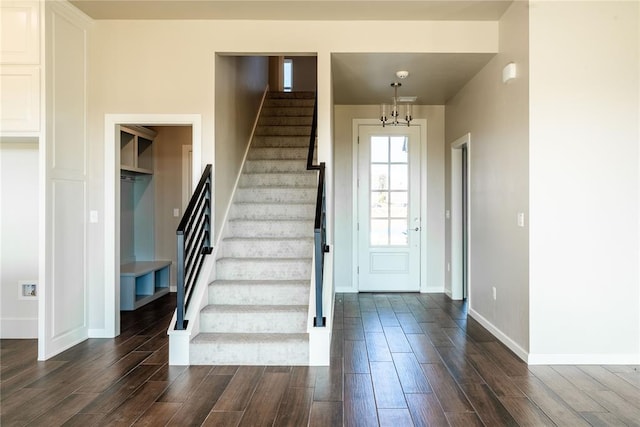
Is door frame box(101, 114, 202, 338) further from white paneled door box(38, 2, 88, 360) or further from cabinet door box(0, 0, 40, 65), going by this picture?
cabinet door box(0, 0, 40, 65)

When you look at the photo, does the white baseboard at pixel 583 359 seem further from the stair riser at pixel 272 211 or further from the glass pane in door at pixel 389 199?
the glass pane in door at pixel 389 199

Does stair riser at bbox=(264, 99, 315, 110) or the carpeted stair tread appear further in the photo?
stair riser at bbox=(264, 99, 315, 110)

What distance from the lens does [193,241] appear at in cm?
325

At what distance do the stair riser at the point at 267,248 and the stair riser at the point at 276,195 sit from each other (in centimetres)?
67

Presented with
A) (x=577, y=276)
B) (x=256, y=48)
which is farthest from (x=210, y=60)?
(x=577, y=276)

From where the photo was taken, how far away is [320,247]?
2811 mm

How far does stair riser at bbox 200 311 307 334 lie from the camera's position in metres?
3.02

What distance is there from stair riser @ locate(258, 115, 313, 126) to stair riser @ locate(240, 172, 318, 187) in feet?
4.39

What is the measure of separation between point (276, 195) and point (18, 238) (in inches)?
94.5

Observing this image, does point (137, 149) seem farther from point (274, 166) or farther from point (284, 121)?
point (284, 121)

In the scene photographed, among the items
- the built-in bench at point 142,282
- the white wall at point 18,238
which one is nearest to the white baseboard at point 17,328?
the white wall at point 18,238

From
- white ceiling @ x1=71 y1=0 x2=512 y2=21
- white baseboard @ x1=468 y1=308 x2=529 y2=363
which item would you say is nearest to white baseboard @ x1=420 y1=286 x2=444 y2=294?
white baseboard @ x1=468 y1=308 x2=529 y2=363

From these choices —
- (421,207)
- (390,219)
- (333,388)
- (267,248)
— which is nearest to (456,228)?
(421,207)

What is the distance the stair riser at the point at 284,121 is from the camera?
5496 mm
